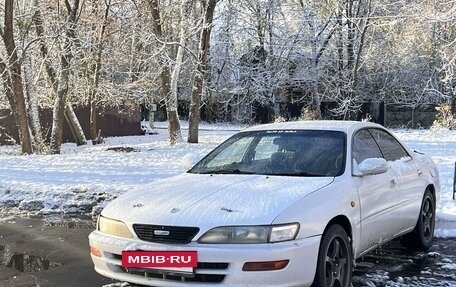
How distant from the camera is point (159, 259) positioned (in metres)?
3.99


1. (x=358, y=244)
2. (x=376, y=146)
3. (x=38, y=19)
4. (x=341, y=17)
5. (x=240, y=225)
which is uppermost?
(x=341, y=17)

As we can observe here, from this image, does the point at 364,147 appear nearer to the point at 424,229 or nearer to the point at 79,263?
the point at 424,229

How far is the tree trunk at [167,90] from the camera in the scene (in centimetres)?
2020

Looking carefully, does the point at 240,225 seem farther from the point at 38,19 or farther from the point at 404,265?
the point at 38,19

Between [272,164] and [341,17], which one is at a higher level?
[341,17]

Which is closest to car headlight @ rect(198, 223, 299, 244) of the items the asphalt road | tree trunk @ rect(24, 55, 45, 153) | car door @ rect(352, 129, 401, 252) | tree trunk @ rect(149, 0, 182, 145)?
car door @ rect(352, 129, 401, 252)

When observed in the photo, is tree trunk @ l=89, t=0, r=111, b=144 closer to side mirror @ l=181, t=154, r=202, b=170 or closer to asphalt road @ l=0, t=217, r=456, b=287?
asphalt road @ l=0, t=217, r=456, b=287

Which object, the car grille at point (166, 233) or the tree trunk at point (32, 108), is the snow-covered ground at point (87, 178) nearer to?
the car grille at point (166, 233)

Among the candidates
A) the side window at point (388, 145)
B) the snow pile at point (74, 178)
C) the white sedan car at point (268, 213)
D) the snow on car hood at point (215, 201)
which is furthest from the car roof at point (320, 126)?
the snow pile at point (74, 178)

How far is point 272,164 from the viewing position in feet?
17.1

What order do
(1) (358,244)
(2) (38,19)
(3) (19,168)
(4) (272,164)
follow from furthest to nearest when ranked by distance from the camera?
(2) (38,19) → (3) (19,168) → (4) (272,164) → (1) (358,244)

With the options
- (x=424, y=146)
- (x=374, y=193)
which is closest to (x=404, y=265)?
(x=374, y=193)

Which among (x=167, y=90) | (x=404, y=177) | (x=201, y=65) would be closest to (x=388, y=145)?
(x=404, y=177)

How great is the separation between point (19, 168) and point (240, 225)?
1062cm
